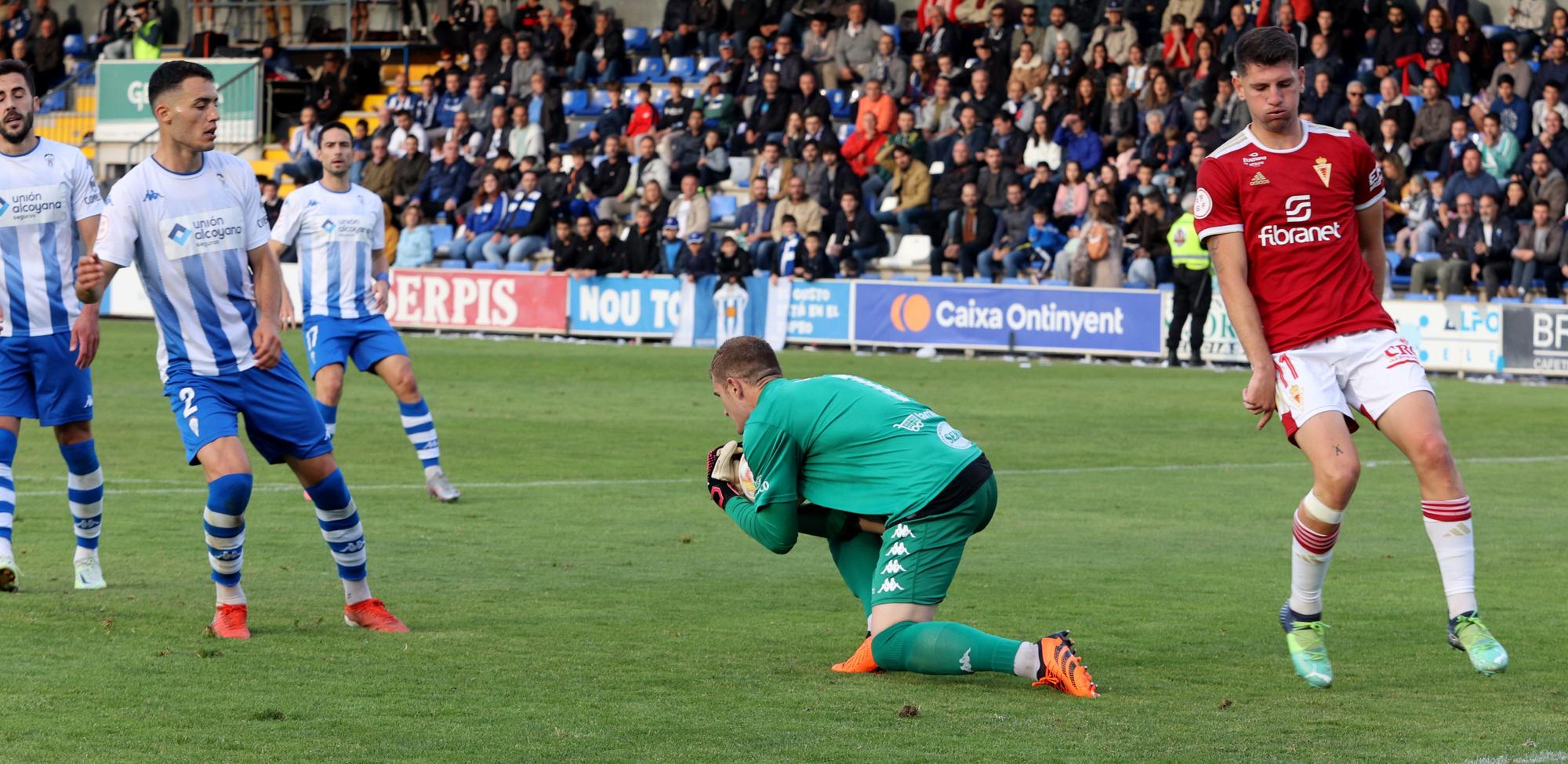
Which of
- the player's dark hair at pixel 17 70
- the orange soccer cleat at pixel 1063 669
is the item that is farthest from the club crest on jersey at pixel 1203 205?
the player's dark hair at pixel 17 70

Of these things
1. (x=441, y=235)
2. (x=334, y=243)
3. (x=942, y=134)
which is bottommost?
(x=441, y=235)

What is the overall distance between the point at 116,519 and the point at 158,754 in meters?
5.77

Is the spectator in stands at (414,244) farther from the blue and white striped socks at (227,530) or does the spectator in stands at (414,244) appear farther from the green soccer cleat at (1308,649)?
the green soccer cleat at (1308,649)

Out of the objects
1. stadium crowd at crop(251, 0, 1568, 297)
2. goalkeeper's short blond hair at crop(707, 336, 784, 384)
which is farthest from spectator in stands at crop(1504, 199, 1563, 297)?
goalkeeper's short blond hair at crop(707, 336, 784, 384)

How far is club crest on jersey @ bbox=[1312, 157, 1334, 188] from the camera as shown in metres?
6.46

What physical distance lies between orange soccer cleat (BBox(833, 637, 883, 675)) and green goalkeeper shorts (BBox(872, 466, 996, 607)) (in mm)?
187

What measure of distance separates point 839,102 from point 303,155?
31.8 feet

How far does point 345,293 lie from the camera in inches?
472

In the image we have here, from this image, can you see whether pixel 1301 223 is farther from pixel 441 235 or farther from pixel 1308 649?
pixel 441 235

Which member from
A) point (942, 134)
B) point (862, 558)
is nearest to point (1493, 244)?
point (942, 134)

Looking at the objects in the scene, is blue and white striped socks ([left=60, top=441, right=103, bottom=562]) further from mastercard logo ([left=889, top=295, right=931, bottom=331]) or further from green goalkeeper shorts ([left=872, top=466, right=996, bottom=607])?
mastercard logo ([left=889, top=295, right=931, bottom=331])

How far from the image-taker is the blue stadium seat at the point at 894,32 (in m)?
30.5

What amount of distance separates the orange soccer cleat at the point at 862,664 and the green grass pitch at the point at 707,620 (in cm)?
7

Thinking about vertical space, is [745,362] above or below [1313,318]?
below
